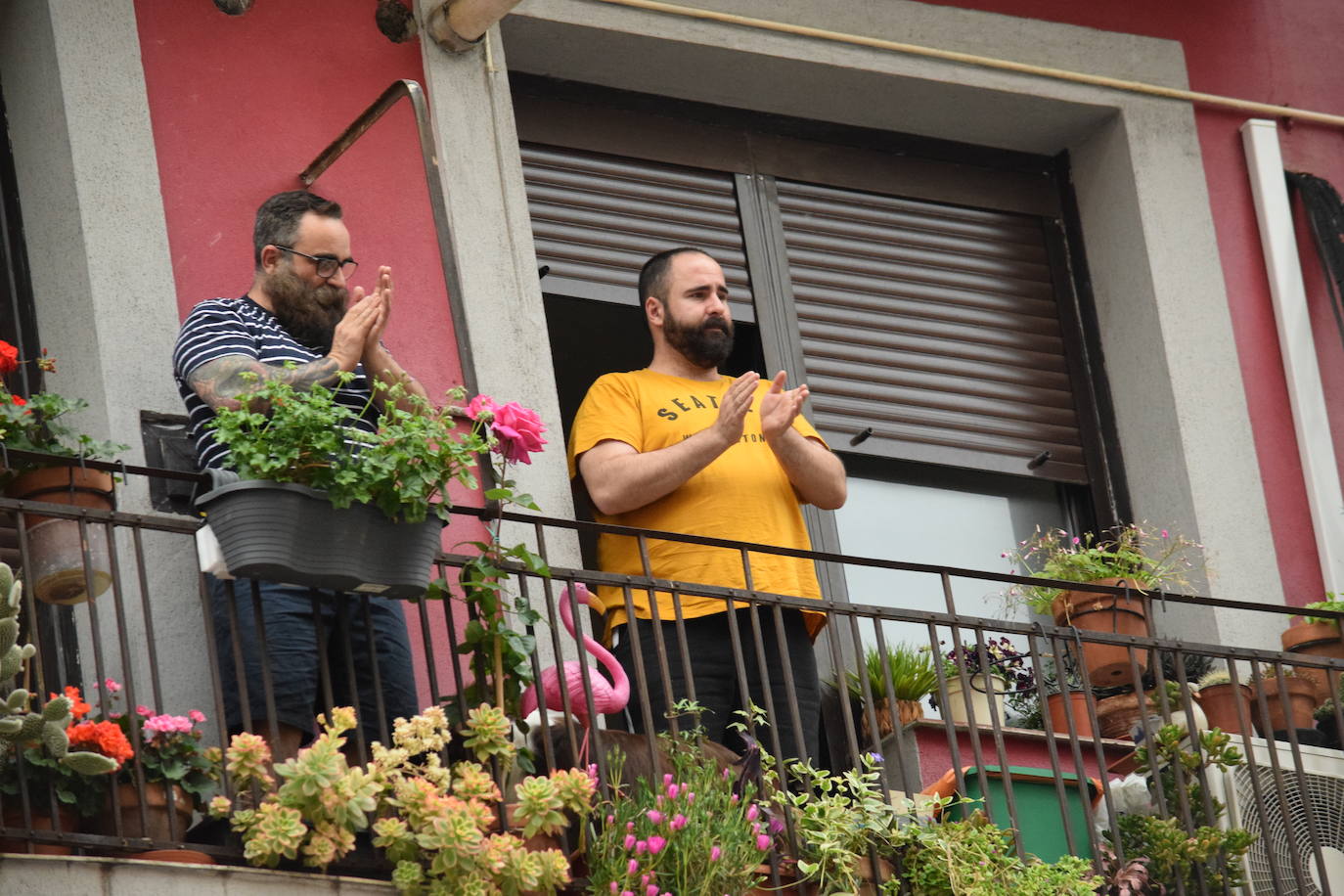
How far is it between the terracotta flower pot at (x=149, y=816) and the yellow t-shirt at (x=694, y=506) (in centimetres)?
171

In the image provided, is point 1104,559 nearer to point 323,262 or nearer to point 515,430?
point 515,430

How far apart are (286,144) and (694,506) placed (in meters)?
1.85

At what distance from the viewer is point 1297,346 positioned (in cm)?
959

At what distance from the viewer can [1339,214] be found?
9.83 meters

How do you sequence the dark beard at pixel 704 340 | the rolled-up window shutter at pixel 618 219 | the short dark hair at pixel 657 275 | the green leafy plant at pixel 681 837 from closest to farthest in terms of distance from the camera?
1. the green leafy plant at pixel 681 837
2. the dark beard at pixel 704 340
3. the short dark hair at pixel 657 275
4. the rolled-up window shutter at pixel 618 219

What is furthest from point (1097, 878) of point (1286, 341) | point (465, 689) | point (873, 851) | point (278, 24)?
point (278, 24)

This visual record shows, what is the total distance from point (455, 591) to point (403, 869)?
1.77m

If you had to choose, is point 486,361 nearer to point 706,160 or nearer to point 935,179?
point 706,160

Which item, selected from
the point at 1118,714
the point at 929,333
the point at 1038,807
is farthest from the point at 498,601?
the point at 929,333

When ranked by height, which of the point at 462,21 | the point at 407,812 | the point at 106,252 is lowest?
the point at 407,812

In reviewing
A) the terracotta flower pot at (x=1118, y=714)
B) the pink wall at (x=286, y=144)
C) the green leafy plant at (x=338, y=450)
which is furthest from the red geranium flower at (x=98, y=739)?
the terracotta flower pot at (x=1118, y=714)

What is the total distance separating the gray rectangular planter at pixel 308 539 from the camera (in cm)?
614

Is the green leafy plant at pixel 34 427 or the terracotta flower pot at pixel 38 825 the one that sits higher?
the green leafy plant at pixel 34 427

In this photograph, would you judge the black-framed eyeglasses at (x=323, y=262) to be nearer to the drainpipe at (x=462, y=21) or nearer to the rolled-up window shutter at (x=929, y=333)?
the drainpipe at (x=462, y=21)
